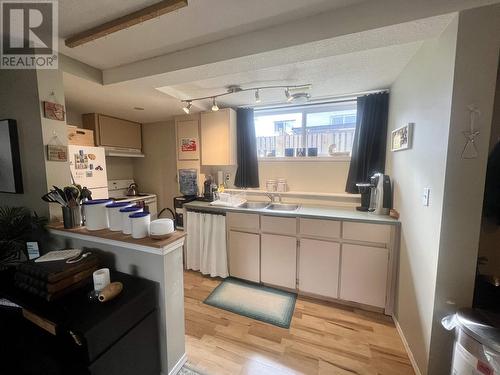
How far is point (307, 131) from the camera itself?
9.04 ft

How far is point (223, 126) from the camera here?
9.09ft

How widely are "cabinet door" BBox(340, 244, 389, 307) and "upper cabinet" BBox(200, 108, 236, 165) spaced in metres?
1.85

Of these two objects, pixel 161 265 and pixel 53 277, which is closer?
pixel 53 277

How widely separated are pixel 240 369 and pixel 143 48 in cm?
254

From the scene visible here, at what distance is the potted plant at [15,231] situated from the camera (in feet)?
4.85

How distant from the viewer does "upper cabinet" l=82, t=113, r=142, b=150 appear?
294 cm

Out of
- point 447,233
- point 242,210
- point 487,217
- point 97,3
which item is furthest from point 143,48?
point 487,217

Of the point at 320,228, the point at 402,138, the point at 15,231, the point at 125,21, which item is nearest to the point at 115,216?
the point at 15,231

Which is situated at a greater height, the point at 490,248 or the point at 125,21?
the point at 125,21

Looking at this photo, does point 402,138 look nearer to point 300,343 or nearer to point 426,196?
point 426,196

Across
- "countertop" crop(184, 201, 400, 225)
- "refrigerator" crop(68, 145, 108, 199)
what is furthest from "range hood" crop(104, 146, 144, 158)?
"countertop" crop(184, 201, 400, 225)

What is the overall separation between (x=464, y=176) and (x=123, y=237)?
6.81ft

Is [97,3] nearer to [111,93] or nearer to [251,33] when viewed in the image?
[251,33]

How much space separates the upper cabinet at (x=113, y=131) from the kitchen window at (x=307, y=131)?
2.24 meters
